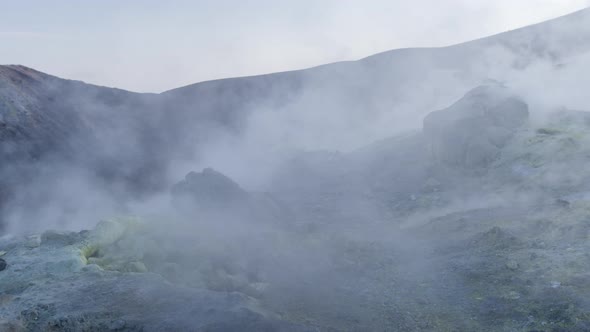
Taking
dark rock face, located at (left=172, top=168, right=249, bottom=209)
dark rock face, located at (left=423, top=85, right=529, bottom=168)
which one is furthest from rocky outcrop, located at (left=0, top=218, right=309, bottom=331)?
dark rock face, located at (left=423, top=85, right=529, bottom=168)

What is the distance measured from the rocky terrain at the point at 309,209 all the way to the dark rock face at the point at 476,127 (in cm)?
5

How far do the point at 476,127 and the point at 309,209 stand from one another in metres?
5.70

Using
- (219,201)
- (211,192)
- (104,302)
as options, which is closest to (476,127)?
(219,201)

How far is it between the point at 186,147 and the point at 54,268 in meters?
17.8

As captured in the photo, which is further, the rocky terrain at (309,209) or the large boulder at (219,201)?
the large boulder at (219,201)

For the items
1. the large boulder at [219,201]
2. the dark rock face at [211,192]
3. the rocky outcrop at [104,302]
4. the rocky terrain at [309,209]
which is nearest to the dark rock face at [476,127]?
the rocky terrain at [309,209]

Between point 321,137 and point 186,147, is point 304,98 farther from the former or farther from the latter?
point 186,147

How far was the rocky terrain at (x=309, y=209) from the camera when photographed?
339 inches

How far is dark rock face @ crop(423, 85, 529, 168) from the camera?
53.4 feet

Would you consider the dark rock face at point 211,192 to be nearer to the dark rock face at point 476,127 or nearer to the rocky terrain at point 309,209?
the rocky terrain at point 309,209

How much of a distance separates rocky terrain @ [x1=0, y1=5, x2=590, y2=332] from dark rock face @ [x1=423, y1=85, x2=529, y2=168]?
0.05 m

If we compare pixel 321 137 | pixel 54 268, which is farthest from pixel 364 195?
pixel 321 137

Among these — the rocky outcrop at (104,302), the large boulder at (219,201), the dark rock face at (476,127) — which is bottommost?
the rocky outcrop at (104,302)

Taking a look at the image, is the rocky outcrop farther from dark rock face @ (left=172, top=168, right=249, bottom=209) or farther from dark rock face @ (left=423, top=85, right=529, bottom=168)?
dark rock face @ (left=423, top=85, right=529, bottom=168)
